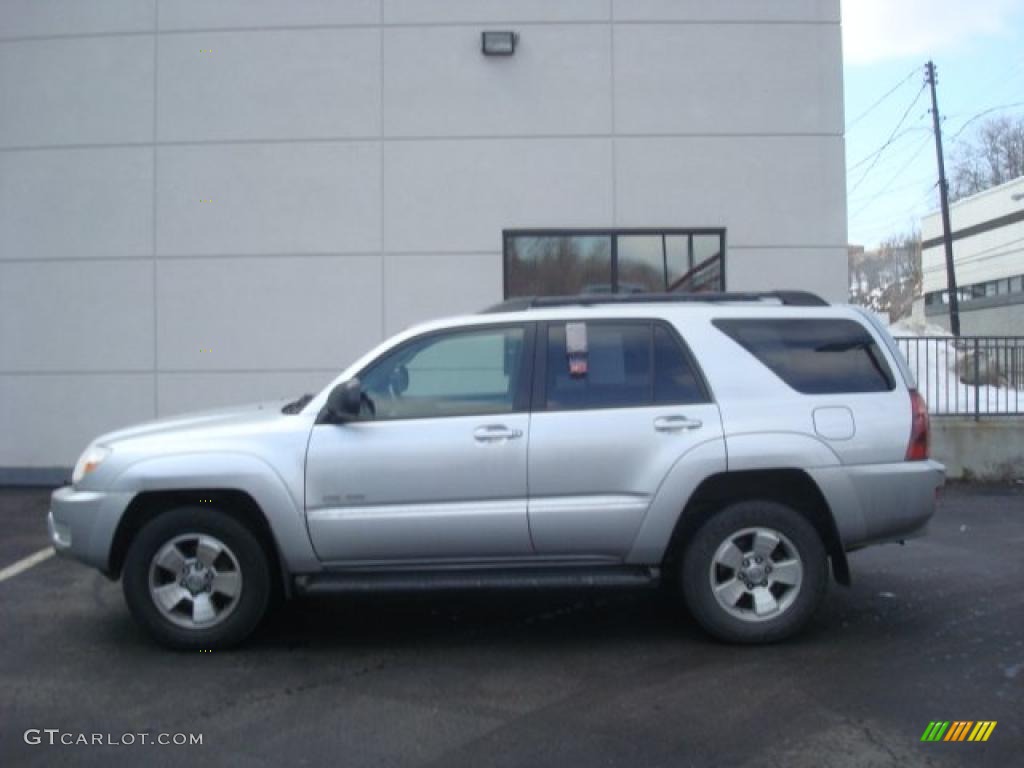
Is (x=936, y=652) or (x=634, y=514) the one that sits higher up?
(x=634, y=514)

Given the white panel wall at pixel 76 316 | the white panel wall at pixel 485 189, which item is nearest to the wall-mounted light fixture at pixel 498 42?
the white panel wall at pixel 485 189

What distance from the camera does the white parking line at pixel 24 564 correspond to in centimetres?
764

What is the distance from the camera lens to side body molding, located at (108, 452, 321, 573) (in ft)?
17.9

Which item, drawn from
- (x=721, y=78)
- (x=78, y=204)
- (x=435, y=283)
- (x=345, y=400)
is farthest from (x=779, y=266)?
(x=78, y=204)

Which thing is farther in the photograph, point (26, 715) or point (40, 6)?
point (40, 6)

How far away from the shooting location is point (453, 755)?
4.24m

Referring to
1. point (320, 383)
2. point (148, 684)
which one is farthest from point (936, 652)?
point (320, 383)

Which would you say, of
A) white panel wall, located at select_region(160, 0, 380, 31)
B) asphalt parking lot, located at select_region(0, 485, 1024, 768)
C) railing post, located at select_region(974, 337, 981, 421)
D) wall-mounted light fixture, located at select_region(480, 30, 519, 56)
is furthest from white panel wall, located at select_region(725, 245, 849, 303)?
asphalt parking lot, located at select_region(0, 485, 1024, 768)

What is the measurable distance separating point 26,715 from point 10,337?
8310mm

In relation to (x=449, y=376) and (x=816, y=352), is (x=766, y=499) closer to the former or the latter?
(x=816, y=352)

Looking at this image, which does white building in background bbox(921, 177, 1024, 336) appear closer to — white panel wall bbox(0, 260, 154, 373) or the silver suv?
white panel wall bbox(0, 260, 154, 373)

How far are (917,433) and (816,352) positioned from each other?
27.8 inches

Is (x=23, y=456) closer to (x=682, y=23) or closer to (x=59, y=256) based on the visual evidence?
(x=59, y=256)

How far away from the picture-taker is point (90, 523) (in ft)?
18.1
